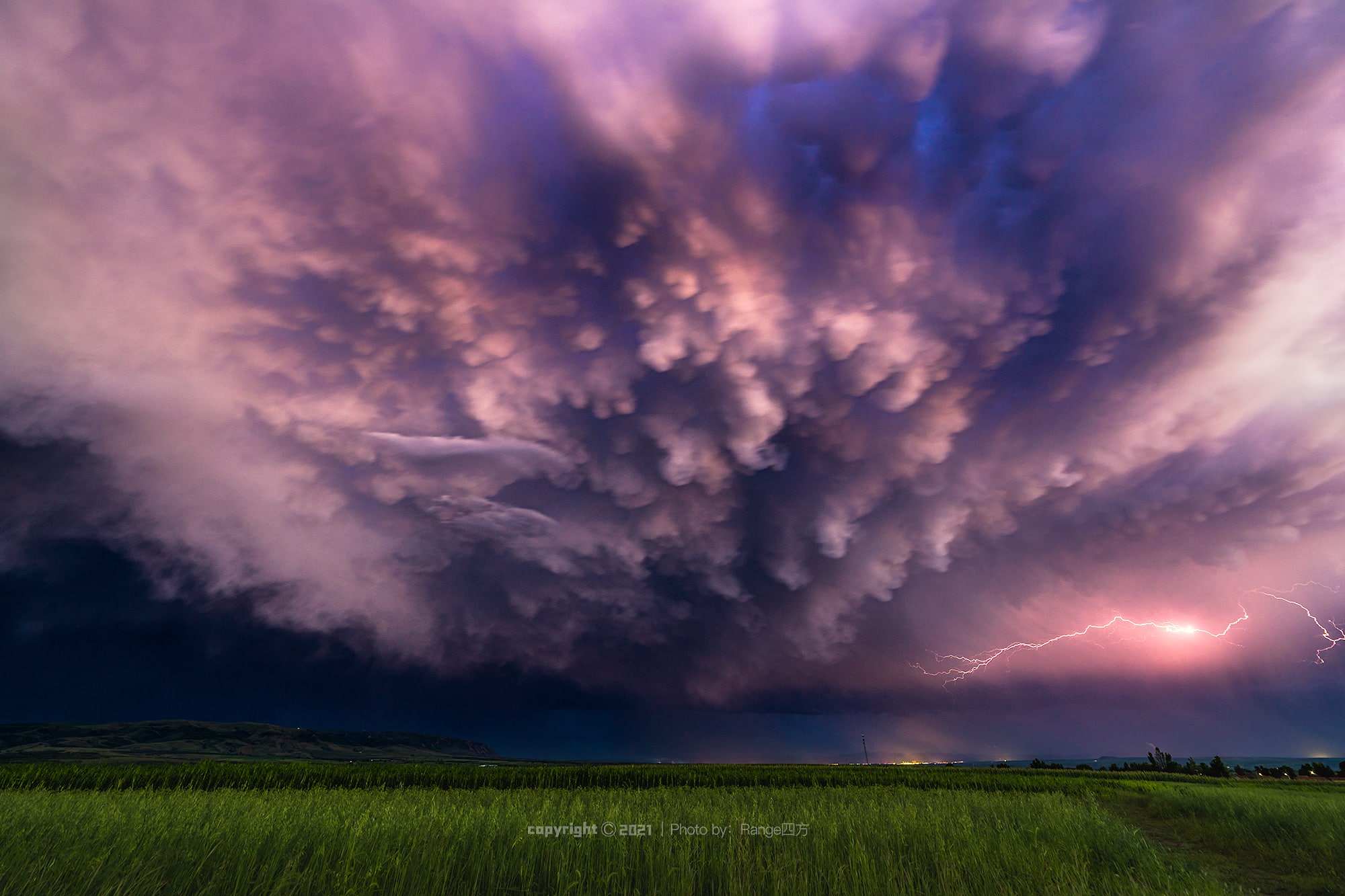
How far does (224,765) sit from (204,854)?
140 ft

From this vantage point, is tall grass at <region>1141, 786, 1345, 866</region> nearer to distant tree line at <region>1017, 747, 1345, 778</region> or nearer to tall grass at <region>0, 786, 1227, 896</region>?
tall grass at <region>0, 786, 1227, 896</region>

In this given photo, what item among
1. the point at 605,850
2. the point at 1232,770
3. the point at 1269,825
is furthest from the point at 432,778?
the point at 1232,770

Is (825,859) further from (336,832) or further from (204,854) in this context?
(204,854)

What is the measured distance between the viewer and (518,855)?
795 centimetres

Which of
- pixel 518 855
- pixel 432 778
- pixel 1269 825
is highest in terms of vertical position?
pixel 518 855

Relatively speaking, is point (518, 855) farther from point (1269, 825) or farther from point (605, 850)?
point (1269, 825)

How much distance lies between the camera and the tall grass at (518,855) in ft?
21.7

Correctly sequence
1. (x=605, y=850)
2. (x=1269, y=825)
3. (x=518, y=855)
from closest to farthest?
1. (x=518, y=855)
2. (x=605, y=850)
3. (x=1269, y=825)

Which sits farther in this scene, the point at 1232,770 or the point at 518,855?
the point at 1232,770

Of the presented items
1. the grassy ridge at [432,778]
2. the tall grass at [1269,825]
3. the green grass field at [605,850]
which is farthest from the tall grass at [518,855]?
the grassy ridge at [432,778]

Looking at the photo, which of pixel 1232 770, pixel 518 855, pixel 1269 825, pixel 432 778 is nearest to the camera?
pixel 518 855

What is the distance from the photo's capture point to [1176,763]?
103375mm

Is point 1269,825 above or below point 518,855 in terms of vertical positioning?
below

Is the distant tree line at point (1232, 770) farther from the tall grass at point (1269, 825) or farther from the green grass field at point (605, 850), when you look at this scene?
the green grass field at point (605, 850)
